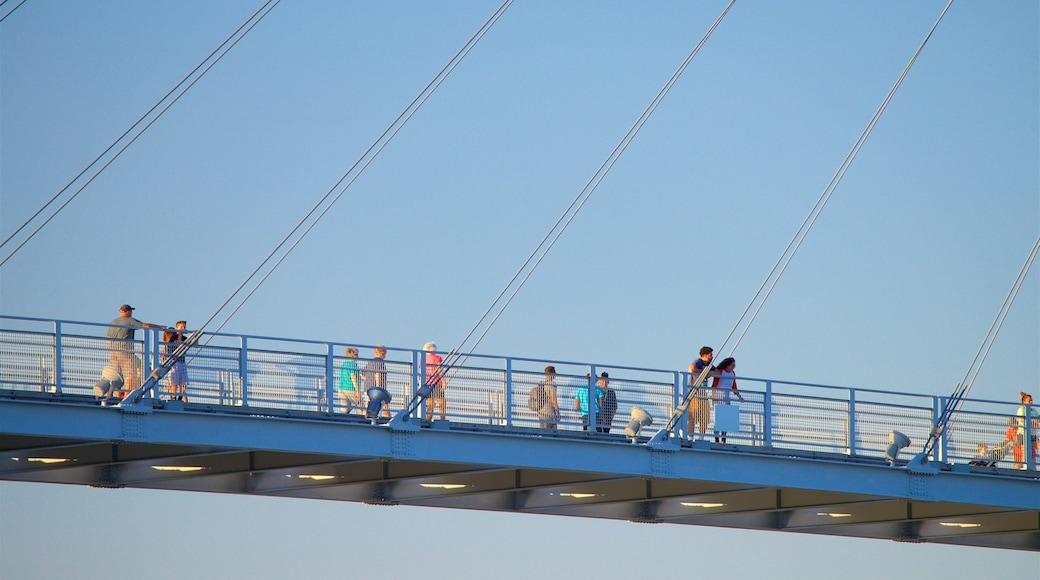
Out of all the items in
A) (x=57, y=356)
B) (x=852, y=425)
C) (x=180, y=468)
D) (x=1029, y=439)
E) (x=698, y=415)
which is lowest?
(x=180, y=468)

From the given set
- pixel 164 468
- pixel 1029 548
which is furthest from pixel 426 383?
pixel 1029 548

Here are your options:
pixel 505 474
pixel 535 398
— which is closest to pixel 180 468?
pixel 505 474

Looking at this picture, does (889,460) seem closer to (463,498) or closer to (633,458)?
(633,458)

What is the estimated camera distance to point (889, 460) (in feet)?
118

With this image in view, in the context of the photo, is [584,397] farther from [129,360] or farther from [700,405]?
[129,360]

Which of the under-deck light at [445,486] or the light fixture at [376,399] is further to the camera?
the under-deck light at [445,486]

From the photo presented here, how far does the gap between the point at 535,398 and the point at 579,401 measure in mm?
930

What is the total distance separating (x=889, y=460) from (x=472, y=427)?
349 inches

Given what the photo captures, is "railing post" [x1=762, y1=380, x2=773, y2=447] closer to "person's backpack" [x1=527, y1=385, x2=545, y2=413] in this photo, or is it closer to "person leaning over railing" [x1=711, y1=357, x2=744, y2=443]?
"person leaning over railing" [x1=711, y1=357, x2=744, y2=443]

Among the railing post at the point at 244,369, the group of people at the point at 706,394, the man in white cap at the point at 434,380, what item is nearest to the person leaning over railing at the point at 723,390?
the group of people at the point at 706,394

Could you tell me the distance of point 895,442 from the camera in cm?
3566

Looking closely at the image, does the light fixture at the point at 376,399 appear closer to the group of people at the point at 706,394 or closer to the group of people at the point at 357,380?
the group of people at the point at 357,380

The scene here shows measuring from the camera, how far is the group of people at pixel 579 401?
33312 mm

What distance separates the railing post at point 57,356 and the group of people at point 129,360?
0.73 metres
